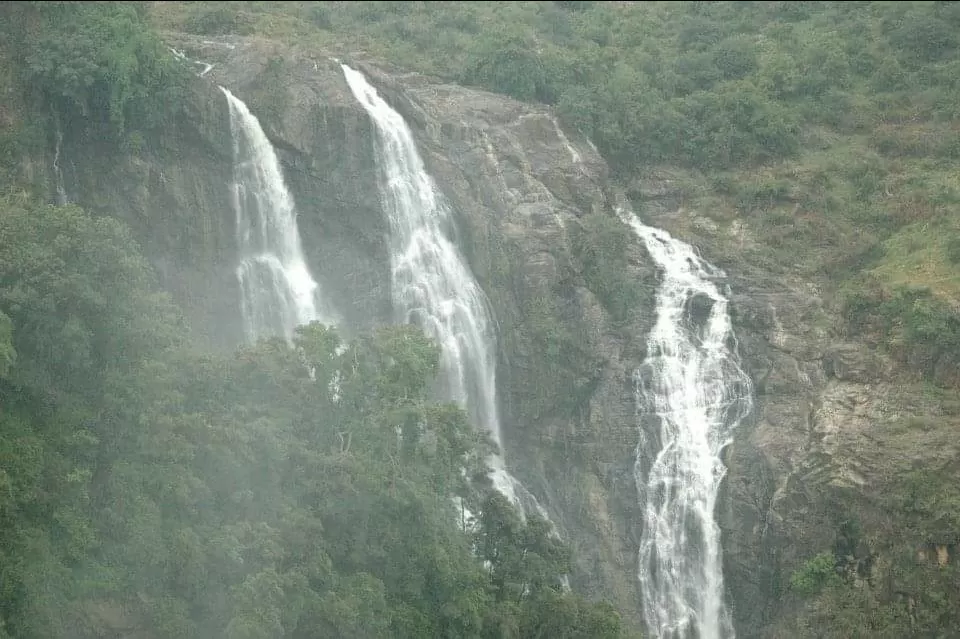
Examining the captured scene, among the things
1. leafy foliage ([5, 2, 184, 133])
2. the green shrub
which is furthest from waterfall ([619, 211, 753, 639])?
leafy foliage ([5, 2, 184, 133])

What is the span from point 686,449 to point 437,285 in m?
9.20

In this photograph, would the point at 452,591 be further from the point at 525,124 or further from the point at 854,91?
the point at 854,91

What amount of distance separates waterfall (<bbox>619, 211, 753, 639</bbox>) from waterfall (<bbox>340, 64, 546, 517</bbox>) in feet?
12.1

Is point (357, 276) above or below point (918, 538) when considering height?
above

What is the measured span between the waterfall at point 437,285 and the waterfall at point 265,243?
2.99 meters

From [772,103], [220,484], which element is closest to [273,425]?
[220,484]

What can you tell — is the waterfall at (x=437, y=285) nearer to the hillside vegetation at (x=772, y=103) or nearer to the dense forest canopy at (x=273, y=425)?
the dense forest canopy at (x=273, y=425)

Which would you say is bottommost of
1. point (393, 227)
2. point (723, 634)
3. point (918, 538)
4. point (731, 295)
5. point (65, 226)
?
point (723, 634)

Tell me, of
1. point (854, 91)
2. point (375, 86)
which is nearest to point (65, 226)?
point (375, 86)

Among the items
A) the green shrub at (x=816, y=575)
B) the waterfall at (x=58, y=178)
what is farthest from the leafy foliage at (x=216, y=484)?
the green shrub at (x=816, y=575)

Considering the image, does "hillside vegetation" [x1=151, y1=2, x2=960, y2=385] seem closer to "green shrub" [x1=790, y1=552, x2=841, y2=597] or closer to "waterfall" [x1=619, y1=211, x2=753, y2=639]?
"waterfall" [x1=619, y1=211, x2=753, y2=639]

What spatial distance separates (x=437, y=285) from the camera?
120 feet

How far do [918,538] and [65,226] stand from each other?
22.0 meters

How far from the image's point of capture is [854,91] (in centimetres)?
4756
